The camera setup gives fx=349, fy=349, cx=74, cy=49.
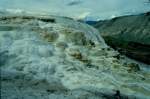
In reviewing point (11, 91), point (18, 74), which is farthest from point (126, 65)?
point (11, 91)

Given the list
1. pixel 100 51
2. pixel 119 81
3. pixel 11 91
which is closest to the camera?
pixel 11 91

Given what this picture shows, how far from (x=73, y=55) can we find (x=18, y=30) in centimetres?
571

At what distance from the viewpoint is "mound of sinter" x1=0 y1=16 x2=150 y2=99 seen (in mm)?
21438

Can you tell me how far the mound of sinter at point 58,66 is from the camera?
21.4 metres

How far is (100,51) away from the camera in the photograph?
29.5 meters

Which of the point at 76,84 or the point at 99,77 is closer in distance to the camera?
the point at 76,84

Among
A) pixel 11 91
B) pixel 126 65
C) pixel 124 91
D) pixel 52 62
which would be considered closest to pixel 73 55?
pixel 52 62

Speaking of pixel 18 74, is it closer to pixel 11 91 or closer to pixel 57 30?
pixel 11 91

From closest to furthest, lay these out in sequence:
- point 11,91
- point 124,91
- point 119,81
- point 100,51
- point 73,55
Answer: point 11,91 → point 124,91 → point 119,81 → point 73,55 → point 100,51

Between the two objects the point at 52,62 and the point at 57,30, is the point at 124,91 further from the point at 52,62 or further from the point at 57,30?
the point at 57,30

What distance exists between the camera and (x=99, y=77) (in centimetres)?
2436

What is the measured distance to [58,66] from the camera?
2522 centimetres

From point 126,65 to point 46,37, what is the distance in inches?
284

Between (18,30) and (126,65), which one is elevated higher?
(18,30)
